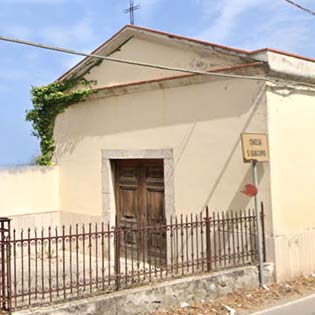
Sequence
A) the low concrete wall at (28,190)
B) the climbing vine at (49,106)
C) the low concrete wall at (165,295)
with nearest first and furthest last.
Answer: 1. the low concrete wall at (165,295)
2. the low concrete wall at (28,190)
3. the climbing vine at (49,106)

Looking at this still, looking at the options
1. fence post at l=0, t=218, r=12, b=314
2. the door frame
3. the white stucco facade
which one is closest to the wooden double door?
the door frame

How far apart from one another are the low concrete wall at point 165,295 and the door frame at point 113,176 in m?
2.35

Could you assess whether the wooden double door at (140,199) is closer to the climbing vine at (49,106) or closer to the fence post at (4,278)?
the climbing vine at (49,106)

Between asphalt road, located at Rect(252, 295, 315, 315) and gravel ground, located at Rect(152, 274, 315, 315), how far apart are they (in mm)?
164

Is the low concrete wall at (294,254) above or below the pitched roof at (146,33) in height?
below

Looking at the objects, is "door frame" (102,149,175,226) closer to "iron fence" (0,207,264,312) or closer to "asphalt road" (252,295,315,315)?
"iron fence" (0,207,264,312)

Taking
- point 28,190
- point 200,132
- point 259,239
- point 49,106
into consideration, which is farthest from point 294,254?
point 49,106

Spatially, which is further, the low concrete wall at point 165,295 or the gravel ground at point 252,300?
the gravel ground at point 252,300

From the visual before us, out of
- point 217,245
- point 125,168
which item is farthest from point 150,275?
point 125,168

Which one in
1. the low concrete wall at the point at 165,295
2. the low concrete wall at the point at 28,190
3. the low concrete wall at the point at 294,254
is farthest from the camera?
the low concrete wall at the point at 28,190

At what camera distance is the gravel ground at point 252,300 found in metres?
6.96

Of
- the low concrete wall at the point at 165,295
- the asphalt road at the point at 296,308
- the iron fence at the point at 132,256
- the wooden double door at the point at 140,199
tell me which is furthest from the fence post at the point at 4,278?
the wooden double door at the point at 140,199

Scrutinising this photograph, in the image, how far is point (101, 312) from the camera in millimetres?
6312

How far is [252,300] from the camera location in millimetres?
7473
